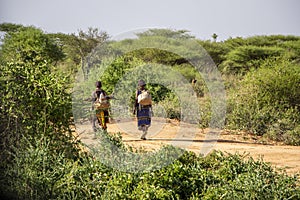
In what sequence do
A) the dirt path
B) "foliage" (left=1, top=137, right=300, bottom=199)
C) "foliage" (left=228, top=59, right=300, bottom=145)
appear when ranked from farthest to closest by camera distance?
1. "foliage" (left=228, top=59, right=300, bottom=145)
2. the dirt path
3. "foliage" (left=1, top=137, right=300, bottom=199)

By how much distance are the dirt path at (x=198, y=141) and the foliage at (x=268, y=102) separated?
54cm

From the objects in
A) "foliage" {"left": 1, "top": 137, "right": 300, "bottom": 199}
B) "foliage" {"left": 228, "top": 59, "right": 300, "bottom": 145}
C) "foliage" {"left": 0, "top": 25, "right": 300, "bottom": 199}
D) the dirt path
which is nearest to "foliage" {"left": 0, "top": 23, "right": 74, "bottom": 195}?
"foliage" {"left": 0, "top": 25, "right": 300, "bottom": 199}

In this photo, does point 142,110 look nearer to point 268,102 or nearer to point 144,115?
point 144,115

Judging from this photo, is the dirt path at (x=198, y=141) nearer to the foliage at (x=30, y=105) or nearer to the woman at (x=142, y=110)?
the woman at (x=142, y=110)

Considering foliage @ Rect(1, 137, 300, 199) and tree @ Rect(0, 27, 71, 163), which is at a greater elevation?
A: tree @ Rect(0, 27, 71, 163)

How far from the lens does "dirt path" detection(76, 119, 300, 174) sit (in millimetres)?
8148

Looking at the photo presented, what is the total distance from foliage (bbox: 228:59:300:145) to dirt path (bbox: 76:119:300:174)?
0.54m

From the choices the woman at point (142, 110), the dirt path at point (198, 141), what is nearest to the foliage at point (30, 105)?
the dirt path at point (198, 141)

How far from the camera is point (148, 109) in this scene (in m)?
8.75

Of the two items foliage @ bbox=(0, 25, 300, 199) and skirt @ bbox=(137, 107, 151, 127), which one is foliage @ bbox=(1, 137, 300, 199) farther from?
skirt @ bbox=(137, 107, 151, 127)

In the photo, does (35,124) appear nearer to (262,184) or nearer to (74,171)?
(74,171)

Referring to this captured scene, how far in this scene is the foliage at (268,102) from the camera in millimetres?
11266

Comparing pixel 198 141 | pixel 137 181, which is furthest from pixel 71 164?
pixel 198 141

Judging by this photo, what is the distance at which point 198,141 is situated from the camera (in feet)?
33.0
